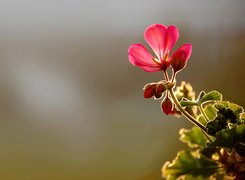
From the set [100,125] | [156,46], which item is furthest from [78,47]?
[156,46]

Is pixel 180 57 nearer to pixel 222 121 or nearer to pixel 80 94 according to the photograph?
pixel 222 121

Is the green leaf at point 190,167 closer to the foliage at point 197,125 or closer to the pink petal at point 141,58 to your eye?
the foliage at point 197,125

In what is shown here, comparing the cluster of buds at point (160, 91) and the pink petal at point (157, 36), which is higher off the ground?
the pink petal at point (157, 36)

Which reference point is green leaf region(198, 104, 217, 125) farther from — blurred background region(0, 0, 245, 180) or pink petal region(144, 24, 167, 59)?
blurred background region(0, 0, 245, 180)

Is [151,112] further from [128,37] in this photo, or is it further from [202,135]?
[202,135]

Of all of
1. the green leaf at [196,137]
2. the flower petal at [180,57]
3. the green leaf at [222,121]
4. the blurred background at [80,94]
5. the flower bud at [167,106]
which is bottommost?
the green leaf at [222,121]

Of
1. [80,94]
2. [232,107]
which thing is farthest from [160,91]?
[80,94]

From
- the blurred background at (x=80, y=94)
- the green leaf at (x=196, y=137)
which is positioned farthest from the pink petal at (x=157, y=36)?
the blurred background at (x=80, y=94)
